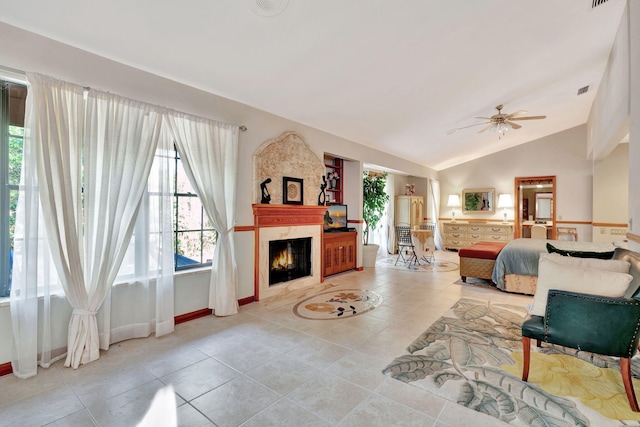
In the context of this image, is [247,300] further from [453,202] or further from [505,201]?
[505,201]

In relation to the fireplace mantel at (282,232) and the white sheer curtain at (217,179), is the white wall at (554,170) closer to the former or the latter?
the fireplace mantel at (282,232)

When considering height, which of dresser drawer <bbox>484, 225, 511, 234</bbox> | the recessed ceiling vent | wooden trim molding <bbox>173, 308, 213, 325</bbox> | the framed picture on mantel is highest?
the recessed ceiling vent

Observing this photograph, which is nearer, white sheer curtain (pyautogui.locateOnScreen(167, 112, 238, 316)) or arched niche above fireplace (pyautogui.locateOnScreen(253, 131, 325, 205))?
white sheer curtain (pyautogui.locateOnScreen(167, 112, 238, 316))

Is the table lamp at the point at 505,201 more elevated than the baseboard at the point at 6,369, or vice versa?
the table lamp at the point at 505,201

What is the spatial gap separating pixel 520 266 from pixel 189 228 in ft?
15.8

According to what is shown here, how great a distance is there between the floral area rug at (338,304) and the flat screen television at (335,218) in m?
1.57

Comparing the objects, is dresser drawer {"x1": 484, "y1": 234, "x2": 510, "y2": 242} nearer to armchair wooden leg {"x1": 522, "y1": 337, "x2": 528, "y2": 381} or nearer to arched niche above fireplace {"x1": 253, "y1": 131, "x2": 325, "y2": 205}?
arched niche above fireplace {"x1": 253, "y1": 131, "x2": 325, "y2": 205}

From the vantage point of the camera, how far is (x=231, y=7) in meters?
2.32

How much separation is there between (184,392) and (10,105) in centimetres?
A: 266

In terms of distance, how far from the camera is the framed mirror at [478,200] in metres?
8.91

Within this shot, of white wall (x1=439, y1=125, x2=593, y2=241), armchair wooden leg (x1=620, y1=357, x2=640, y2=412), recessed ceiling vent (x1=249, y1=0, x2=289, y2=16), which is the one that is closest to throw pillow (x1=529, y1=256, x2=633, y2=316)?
armchair wooden leg (x1=620, y1=357, x2=640, y2=412)

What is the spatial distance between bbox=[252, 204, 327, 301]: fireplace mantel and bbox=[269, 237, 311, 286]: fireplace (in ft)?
0.35

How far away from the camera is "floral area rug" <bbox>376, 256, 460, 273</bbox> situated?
20.9 feet

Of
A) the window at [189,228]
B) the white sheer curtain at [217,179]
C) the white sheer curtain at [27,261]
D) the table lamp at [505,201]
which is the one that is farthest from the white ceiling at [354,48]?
the table lamp at [505,201]
